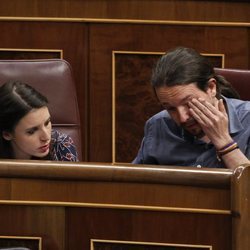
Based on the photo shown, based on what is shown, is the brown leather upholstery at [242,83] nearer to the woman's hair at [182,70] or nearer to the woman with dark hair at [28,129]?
the woman's hair at [182,70]

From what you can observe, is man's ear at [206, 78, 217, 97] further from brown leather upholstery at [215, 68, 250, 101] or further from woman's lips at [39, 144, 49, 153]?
woman's lips at [39, 144, 49, 153]

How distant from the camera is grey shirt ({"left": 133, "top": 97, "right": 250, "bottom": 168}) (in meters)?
0.98

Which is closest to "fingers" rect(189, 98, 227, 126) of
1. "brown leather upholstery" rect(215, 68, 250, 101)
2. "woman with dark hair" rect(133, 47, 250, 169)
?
"woman with dark hair" rect(133, 47, 250, 169)

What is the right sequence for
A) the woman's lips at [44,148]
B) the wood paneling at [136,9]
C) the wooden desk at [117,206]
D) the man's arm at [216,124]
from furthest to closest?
the wood paneling at [136,9] → the woman's lips at [44,148] → the man's arm at [216,124] → the wooden desk at [117,206]

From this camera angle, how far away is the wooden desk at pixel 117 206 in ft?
2.26

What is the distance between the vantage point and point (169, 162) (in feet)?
3.30

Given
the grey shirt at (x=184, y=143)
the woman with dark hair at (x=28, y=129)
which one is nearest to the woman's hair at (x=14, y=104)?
the woman with dark hair at (x=28, y=129)

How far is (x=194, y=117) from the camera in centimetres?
97

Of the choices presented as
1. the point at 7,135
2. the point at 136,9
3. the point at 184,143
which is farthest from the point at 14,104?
the point at 136,9

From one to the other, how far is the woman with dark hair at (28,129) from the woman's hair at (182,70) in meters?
0.18

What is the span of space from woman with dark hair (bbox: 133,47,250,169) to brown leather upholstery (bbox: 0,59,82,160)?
0.55 ft

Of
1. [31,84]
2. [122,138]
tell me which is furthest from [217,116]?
[122,138]

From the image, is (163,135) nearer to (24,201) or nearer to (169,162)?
(169,162)

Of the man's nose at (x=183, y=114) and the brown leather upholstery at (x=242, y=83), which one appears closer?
the man's nose at (x=183, y=114)
